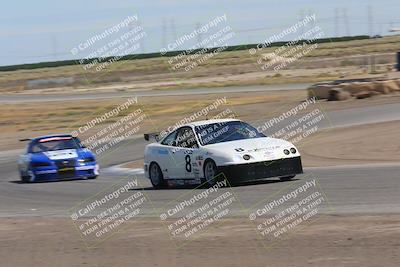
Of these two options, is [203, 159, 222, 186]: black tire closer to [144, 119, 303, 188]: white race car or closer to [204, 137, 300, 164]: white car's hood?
[144, 119, 303, 188]: white race car

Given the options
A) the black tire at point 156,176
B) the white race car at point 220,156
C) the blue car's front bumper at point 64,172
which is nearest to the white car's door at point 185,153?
the white race car at point 220,156

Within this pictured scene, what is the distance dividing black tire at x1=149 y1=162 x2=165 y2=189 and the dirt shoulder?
6.22 meters

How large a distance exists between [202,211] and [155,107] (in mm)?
38111

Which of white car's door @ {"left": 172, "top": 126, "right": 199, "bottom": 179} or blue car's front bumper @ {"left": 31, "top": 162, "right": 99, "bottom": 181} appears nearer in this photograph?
white car's door @ {"left": 172, "top": 126, "right": 199, "bottom": 179}

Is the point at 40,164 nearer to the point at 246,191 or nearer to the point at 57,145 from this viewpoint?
the point at 57,145

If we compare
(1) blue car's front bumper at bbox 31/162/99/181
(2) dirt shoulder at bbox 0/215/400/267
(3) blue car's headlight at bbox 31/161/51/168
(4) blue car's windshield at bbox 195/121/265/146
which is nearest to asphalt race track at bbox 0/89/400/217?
(1) blue car's front bumper at bbox 31/162/99/181

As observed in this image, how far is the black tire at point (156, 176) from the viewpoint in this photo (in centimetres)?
1816

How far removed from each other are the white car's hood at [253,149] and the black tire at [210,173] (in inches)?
9.3

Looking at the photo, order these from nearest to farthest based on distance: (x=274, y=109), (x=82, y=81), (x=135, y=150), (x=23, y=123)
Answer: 1. (x=135, y=150)
2. (x=274, y=109)
3. (x=23, y=123)
4. (x=82, y=81)

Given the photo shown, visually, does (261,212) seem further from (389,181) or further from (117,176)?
(117,176)

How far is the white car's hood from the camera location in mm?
16109

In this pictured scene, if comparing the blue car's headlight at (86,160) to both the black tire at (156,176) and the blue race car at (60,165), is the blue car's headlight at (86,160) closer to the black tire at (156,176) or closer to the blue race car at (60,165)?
the blue race car at (60,165)

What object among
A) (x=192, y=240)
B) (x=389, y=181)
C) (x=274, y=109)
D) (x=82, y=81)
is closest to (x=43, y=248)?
(x=192, y=240)

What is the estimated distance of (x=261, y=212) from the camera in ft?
40.8
